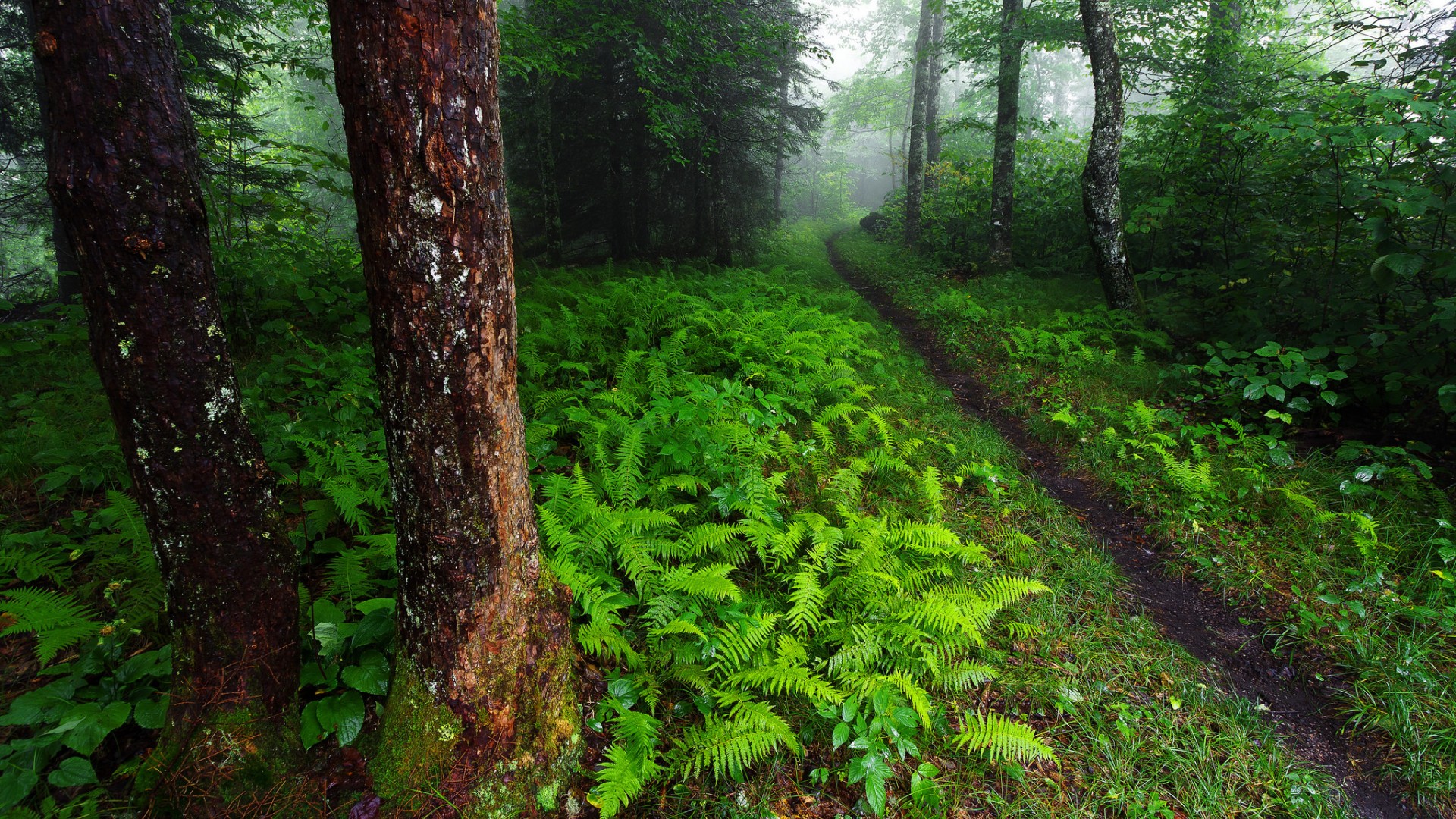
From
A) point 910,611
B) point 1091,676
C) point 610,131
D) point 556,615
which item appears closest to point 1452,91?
point 1091,676

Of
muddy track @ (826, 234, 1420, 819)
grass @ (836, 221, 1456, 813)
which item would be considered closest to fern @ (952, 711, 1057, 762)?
muddy track @ (826, 234, 1420, 819)

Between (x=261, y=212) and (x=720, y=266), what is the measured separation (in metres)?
8.55

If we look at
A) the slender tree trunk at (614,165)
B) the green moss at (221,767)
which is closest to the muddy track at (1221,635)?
the green moss at (221,767)

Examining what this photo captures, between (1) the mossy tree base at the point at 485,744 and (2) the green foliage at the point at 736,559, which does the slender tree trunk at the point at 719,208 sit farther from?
(1) the mossy tree base at the point at 485,744

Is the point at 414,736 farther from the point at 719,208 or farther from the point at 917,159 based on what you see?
the point at 917,159

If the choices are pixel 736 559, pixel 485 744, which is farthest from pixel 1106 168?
pixel 485 744

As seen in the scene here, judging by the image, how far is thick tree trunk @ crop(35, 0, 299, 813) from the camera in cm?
196

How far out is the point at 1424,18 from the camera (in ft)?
18.2

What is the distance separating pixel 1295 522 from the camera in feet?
14.6

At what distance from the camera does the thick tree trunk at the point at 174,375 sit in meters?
1.96

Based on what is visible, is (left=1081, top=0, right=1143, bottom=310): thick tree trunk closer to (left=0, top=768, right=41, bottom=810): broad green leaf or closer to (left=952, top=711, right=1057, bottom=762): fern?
(left=952, top=711, right=1057, bottom=762): fern

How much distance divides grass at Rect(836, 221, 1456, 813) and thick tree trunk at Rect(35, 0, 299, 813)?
5488 millimetres

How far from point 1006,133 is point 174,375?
14.8 meters

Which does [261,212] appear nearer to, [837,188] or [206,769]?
[206,769]
